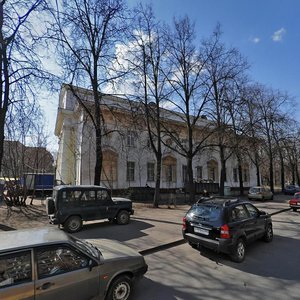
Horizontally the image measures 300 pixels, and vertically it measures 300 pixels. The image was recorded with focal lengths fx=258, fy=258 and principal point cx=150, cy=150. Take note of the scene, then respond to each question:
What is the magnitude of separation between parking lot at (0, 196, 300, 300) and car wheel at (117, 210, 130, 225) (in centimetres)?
123

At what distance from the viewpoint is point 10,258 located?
3.59m

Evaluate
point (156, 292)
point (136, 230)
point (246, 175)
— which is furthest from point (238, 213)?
point (246, 175)

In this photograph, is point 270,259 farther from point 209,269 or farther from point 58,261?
point 58,261

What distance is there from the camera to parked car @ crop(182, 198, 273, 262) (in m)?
7.23

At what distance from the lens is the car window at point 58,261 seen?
12.6ft

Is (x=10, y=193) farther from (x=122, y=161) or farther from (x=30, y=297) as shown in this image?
(x=30, y=297)

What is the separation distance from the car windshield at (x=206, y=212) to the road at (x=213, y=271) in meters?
1.18

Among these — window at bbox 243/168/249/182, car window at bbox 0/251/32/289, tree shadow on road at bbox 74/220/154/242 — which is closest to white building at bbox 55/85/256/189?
window at bbox 243/168/249/182

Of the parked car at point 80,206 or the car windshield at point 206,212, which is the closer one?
the car windshield at point 206,212

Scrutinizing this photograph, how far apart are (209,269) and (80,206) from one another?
647 centimetres

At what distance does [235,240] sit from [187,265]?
1536mm

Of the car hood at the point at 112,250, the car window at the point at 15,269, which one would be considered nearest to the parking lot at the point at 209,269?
the car hood at the point at 112,250

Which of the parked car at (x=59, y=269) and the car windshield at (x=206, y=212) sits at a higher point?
the car windshield at (x=206, y=212)

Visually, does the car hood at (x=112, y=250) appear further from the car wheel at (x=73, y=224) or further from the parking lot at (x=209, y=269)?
the car wheel at (x=73, y=224)
